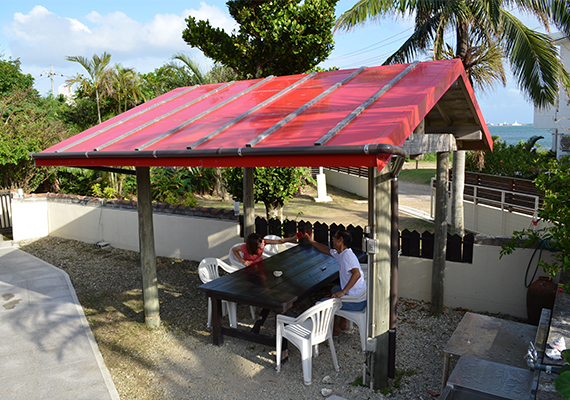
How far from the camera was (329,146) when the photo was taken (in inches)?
141

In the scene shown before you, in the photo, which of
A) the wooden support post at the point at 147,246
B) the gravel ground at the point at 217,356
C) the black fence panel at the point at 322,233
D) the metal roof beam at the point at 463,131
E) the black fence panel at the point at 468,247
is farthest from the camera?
the black fence panel at the point at 322,233

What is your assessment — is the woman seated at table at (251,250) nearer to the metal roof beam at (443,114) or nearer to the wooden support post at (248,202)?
the wooden support post at (248,202)

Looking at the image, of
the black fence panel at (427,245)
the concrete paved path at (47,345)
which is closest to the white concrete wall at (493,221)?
the black fence panel at (427,245)

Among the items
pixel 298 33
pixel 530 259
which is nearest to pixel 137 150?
pixel 530 259

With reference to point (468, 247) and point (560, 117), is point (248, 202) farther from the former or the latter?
point (560, 117)

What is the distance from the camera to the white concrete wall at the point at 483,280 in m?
6.09

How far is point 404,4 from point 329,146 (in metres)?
9.30

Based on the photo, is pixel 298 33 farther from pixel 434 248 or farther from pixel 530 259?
pixel 530 259

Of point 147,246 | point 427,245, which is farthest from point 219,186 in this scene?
point 427,245

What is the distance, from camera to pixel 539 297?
5.55 metres

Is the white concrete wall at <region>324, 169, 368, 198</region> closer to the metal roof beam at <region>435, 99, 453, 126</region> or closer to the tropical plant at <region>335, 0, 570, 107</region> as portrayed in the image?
the tropical plant at <region>335, 0, 570, 107</region>

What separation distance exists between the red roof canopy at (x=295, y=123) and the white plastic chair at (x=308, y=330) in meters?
1.84

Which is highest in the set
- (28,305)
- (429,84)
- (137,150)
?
(429,84)

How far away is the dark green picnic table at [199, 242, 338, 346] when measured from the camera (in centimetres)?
504
